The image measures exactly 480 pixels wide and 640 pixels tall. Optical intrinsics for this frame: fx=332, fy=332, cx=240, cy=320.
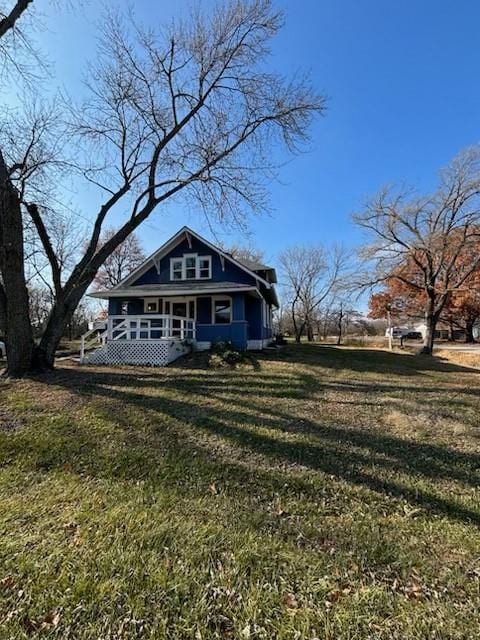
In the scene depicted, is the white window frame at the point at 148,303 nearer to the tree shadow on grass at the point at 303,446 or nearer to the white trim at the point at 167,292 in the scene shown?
the white trim at the point at 167,292

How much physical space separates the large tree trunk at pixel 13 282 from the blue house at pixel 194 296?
521 centimetres

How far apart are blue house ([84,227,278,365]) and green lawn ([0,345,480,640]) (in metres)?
8.88

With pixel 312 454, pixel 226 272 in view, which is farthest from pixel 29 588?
pixel 226 272

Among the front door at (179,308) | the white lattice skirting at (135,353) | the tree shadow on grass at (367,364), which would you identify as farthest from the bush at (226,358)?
the front door at (179,308)

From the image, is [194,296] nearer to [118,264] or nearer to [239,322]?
[239,322]

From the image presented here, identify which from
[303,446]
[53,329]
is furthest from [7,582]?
[53,329]

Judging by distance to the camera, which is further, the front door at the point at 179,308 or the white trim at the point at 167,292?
the front door at the point at 179,308

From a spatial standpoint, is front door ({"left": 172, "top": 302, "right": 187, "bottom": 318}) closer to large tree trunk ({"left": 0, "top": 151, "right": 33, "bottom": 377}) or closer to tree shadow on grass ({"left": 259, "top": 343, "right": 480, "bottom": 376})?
tree shadow on grass ({"left": 259, "top": 343, "right": 480, "bottom": 376})

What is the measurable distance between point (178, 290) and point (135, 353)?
3606 millimetres

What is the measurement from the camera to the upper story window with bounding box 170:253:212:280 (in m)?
17.0

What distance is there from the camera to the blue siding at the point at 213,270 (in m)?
16.6

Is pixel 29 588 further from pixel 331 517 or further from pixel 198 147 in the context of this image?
pixel 198 147

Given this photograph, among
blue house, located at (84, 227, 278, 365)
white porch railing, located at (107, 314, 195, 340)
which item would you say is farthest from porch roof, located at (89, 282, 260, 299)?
white porch railing, located at (107, 314, 195, 340)

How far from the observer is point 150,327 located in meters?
13.8
